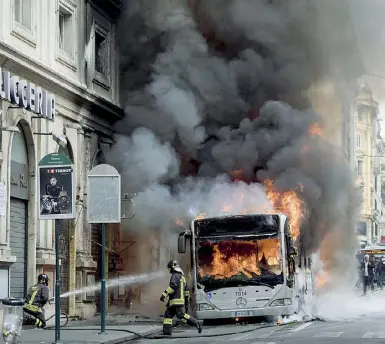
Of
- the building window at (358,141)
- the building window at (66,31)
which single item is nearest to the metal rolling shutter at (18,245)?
the building window at (66,31)

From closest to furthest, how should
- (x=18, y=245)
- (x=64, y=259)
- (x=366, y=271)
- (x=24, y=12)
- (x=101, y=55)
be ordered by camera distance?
(x=18, y=245) < (x=24, y=12) < (x=64, y=259) < (x=101, y=55) < (x=366, y=271)

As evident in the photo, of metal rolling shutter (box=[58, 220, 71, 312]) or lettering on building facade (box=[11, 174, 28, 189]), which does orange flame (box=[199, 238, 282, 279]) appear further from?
metal rolling shutter (box=[58, 220, 71, 312])

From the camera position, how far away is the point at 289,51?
3180cm

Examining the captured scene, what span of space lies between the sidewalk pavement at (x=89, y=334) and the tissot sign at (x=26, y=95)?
4.82 meters

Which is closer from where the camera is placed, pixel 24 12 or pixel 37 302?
pixel 37 302

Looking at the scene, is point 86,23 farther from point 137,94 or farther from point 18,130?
point 18,130

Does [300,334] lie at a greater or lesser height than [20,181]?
lesser

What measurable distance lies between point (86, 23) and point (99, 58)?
184cm

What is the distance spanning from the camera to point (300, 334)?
1994 cm

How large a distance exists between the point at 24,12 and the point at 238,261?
784 cm

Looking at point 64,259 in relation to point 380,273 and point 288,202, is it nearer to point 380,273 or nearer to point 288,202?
point 288,202

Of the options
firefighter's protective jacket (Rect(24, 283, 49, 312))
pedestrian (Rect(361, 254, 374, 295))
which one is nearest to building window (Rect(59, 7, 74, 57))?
firefighter's protective jacket (Rect(24, 283, 49, 312))

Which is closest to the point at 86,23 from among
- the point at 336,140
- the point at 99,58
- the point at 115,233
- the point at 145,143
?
the point at 99,58

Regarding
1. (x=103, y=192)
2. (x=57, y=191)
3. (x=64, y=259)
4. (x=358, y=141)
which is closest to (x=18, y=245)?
(x=64, y=259)
